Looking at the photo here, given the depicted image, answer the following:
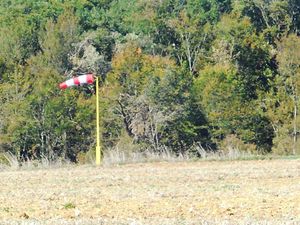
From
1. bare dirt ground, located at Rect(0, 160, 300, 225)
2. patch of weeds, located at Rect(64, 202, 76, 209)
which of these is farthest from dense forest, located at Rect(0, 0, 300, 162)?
patch of weeds, located at Rect(64, 202, 76, 209)

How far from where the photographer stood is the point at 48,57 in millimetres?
60438

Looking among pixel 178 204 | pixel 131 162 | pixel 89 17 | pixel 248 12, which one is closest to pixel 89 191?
pixel 178 204

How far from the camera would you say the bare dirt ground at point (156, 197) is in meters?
10.8

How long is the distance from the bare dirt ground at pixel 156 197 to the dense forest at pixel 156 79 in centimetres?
2716

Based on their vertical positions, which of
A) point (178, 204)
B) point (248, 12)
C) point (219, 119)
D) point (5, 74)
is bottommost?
point (178, 204)

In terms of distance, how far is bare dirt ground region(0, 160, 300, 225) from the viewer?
10836 mm

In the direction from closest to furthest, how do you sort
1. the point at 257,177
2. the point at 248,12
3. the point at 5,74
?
the point at 257,177 → the point at 5,74 → the point at 248,12

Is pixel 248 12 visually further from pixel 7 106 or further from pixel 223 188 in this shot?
pixel 223 188

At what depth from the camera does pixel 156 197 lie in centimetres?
1382

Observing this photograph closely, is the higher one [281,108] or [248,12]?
[248,12]

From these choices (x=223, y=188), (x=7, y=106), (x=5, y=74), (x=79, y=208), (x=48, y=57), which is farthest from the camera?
(x=48, y=57)

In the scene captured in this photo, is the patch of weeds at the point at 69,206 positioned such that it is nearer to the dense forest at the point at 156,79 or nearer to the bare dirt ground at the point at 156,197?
the bare dirt ground at the point at 156,197

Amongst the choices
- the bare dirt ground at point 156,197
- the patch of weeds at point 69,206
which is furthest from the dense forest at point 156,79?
the patch of weeds at point 69,206

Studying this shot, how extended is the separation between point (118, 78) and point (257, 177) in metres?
36.6
